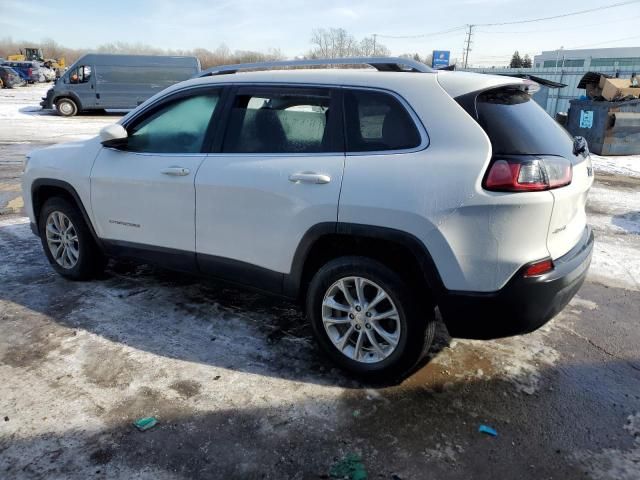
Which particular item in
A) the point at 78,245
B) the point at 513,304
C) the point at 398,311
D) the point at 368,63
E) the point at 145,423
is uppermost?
the point at 368,63

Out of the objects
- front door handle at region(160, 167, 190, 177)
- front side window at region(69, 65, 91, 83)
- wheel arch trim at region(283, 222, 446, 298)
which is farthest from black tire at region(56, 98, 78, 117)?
wheel arch trim at region(283, 222, 446, 298)

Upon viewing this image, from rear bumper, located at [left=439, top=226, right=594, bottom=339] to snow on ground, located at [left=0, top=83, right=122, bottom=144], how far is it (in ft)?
44.3

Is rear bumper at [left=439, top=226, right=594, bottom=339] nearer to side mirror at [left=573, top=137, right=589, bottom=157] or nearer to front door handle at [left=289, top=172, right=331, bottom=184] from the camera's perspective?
side mirror at [left=573, top=137, right=589, bottom=157]

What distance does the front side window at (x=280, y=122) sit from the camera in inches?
119

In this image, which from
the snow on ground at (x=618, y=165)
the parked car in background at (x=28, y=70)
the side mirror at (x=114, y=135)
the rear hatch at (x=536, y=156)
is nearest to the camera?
the rear hatch at (x=536, y=156)

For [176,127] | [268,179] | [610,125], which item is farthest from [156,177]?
[610,125]

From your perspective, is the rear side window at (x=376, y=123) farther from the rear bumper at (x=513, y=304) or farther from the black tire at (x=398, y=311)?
the rear bumper at (x=513, y=304)

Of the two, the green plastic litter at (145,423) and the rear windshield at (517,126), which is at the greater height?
the rear windshield at (517,126)

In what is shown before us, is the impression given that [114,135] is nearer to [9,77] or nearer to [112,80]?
[112,80]

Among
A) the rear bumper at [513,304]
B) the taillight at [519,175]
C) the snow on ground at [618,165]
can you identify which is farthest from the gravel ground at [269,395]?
the snow on ground at [618,165]

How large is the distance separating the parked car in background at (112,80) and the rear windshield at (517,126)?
18.8 meters

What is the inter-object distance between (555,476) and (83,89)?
844 inches

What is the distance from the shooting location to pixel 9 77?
1396 inches

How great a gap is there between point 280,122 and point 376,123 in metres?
0.69
